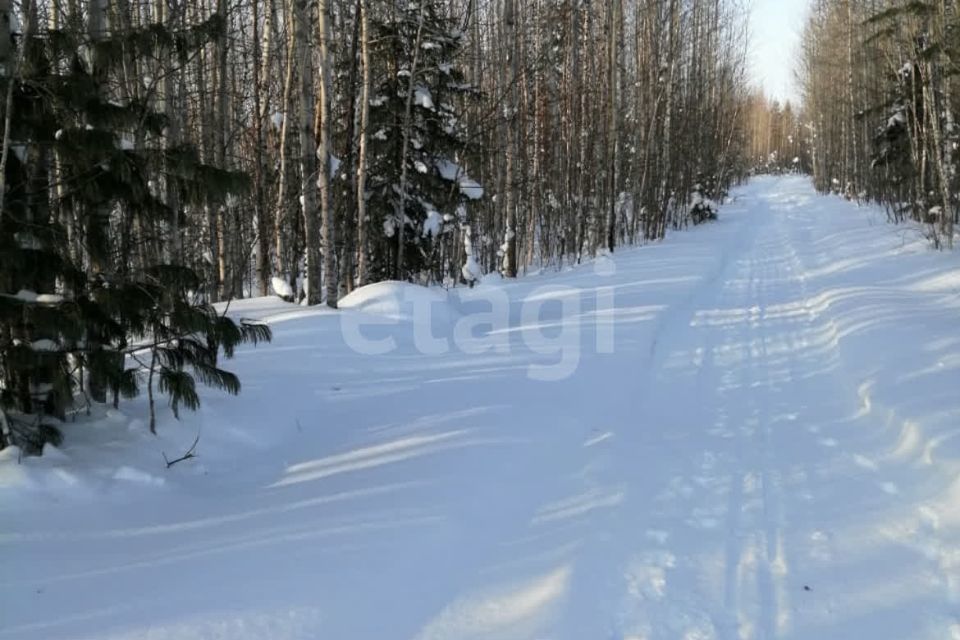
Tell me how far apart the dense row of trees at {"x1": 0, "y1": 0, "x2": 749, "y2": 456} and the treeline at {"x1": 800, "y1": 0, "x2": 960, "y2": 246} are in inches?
243

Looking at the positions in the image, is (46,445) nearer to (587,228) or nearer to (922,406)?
(922,406)

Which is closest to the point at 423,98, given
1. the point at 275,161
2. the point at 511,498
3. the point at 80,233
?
the point at 275,161

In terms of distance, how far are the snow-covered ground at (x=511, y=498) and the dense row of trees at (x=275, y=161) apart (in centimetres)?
75

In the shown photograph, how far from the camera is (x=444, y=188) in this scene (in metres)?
12.3

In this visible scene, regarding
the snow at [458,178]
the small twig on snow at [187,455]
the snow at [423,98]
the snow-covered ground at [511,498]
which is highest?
the snow at [423,98]

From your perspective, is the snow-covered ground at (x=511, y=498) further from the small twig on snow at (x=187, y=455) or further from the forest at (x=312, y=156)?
the forest at (x=312, y=156)

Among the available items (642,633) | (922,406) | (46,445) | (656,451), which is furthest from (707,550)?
(46,445)

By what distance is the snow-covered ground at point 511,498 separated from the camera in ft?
10.0

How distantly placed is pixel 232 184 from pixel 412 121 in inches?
310

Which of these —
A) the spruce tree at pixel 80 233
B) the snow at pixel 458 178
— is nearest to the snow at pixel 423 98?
the snow at pixel 458 178

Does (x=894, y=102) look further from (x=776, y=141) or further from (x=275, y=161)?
(x=776, y=141)

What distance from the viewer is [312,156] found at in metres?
8.52

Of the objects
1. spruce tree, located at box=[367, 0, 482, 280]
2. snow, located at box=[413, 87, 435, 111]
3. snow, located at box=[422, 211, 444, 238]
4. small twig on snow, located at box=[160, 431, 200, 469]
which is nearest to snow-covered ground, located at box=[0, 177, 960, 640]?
small twig on snow, located at box=[160, 431, 200, 469]

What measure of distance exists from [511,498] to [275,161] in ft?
41.1
